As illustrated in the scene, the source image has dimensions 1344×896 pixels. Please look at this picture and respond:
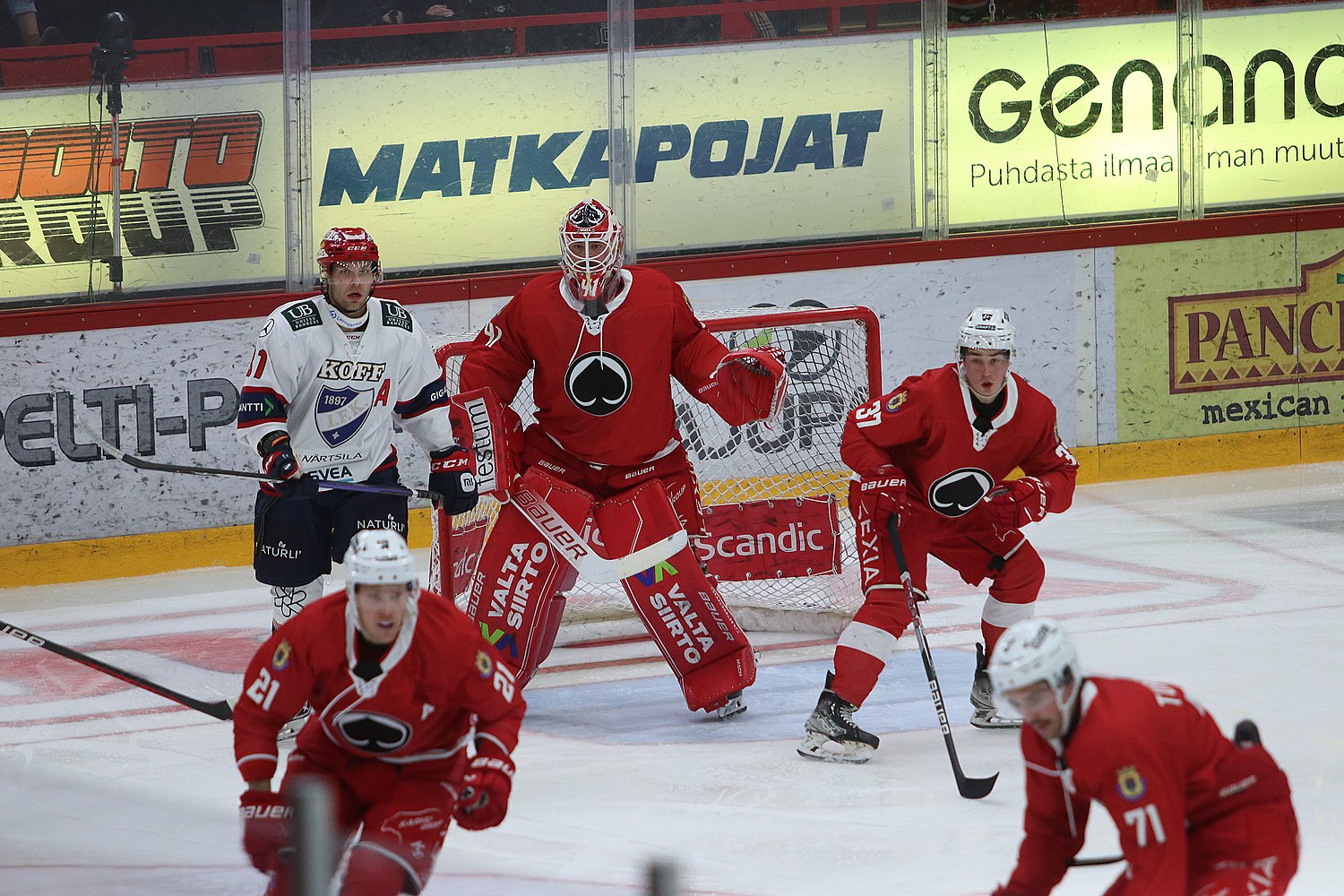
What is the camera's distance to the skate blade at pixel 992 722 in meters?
4.79

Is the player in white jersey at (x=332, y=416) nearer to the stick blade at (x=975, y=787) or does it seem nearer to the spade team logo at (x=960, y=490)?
the spade team logo at (x=960, y=490)

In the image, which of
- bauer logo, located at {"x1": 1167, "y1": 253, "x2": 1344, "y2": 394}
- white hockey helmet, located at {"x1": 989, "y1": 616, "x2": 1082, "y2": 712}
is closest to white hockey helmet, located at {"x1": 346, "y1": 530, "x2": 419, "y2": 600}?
white hockey helmet, located at {"x1": 989, "y1": 616, "x2": 1082, "y2": 712}

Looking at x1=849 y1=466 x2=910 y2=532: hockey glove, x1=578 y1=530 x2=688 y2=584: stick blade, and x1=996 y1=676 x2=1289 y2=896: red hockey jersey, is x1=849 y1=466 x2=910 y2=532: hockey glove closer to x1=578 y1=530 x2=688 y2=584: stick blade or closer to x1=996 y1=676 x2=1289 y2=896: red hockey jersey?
x1=578 y1=530 x2=688 y2=584: stick blade

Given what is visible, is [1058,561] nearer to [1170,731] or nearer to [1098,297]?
[1098,297]

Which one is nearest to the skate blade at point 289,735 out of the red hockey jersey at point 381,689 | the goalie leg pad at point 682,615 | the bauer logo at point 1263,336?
the goalie leg pad at point 682,615

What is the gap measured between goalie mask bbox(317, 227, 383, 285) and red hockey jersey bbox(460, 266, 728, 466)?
0.42 metres

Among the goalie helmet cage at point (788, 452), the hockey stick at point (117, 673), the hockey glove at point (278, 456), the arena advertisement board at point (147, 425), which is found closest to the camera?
the hockey stick at point (117, 673)

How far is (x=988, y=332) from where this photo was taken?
14.5ft

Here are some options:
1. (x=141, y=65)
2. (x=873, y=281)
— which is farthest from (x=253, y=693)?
(x=873, y=281)

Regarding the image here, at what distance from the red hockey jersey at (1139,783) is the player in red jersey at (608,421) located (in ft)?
7.18

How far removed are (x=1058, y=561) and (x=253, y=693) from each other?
162 inches

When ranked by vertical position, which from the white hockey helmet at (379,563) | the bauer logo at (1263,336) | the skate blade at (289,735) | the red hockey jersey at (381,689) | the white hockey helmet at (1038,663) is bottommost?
the skate blade at (289,735)

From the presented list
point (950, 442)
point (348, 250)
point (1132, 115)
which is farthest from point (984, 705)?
point (1132, 115)

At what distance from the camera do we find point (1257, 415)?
8.27m
